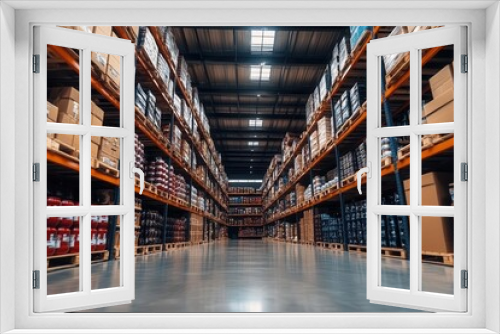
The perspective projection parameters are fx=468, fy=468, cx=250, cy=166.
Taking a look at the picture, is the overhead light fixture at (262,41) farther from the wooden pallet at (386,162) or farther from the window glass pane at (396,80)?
the wooden pallet at (386,162)

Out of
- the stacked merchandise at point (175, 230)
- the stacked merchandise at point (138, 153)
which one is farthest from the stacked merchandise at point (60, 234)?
the stacked merchandise at point (175, 230)

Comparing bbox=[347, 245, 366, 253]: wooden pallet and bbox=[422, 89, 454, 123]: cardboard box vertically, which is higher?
bbox=[422, 89, 454, 123]: cardboard box

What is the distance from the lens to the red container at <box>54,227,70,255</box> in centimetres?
552

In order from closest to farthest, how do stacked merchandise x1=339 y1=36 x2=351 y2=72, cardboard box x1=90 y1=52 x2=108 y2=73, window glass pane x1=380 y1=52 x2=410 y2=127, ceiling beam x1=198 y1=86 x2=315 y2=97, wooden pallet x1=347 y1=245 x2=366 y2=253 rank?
cardboard box x1=90 y1=52 x2=108 y2=73
window glass pane x1=380 y1=52 x2=410 y2=127
stacked merchandise x1=339 y1=36 x2=351 y2=72
wooden pallet x1=347 y1=245 x2=366 y2=253
ceiling beam x1=198 y1=86 x2=315 y2=97

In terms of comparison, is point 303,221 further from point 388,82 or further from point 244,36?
point 388,82

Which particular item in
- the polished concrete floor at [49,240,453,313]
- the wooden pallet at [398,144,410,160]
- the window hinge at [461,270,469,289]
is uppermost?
the wooden pallet at [398,144,410,160]

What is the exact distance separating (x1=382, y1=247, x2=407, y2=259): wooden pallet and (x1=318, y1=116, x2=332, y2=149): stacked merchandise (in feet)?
11.5

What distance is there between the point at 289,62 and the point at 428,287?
397 inches

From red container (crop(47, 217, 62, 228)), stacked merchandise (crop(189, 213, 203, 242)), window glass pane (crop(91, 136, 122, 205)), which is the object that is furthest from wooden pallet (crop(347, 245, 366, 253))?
red container (crop(47, 217, 62, 228))

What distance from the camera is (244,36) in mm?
11977

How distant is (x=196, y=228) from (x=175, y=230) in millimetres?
3026

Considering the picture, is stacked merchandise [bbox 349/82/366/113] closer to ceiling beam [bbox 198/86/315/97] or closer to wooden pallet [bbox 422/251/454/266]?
wooden pallet [bbox 422/251/454/266]
